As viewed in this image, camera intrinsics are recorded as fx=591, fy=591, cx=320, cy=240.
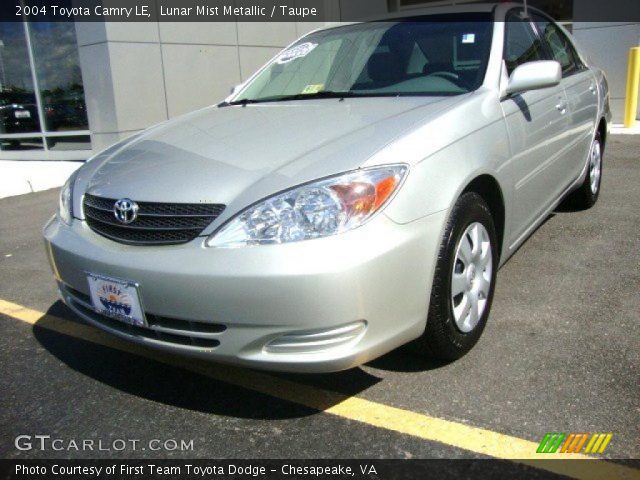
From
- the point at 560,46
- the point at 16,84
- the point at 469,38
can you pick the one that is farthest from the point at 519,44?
the point at 16,84

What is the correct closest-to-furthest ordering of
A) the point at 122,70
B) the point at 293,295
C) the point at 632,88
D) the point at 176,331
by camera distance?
the point at 293,295 < the point at 176,331 < the point at 122,70 < the point at 632,88

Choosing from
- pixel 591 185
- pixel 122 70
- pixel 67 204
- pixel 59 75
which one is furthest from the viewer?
pixel 59 75

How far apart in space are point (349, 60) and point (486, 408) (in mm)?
2127

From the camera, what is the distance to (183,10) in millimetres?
9164

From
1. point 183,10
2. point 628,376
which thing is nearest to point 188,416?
point 628,376

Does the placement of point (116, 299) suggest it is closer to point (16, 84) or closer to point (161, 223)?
point (161, 223)

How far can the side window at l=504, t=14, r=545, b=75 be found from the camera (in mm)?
3240

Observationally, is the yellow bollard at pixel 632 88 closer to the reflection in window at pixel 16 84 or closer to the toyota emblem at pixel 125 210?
the toyota emblem at pixel 125 210

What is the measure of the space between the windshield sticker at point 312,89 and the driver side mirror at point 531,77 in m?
1.03

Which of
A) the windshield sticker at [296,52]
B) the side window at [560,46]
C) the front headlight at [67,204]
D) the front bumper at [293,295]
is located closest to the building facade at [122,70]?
the windshield sticker at [296,52]

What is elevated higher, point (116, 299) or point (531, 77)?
point (531, 77)

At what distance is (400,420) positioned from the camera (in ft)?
7.43

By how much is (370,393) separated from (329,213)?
0.87 meters

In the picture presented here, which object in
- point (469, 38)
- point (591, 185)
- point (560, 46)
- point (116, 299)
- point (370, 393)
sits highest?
point (469, 38)
